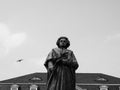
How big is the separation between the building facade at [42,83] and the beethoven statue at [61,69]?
3619 centimetres

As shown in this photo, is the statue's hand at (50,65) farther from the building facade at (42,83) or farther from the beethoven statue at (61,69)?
the building facade at (42,83)

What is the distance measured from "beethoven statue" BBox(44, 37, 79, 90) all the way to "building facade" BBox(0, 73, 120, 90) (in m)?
36.2

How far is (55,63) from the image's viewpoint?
279 inches

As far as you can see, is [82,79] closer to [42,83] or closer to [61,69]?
[42,83]

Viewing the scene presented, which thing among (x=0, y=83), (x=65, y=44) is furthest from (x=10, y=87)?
(x=65, y=44)

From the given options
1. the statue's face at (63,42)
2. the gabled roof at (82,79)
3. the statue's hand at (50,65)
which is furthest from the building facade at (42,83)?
the statue's hand at (50,65)

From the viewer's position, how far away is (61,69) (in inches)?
277

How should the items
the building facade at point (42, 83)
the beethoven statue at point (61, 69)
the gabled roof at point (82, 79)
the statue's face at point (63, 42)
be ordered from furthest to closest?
the gabled roof at point (82, 79)
the building facade at point (42, 83)
the statue's face at point (63, 42)
the beethoven statue at point (61, 69)

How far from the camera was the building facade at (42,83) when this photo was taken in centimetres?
4378

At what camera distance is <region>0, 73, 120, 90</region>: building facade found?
43781 mm

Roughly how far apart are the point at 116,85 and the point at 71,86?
38.2 meters

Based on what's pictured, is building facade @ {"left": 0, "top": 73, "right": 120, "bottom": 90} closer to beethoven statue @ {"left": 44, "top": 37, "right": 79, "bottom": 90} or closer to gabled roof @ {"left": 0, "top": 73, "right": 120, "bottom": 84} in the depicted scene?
gabled roof @ {"left": 0, "top": 73, "right": 120, "bottom": 84}

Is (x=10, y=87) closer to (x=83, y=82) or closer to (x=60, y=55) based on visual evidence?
(x=83, y=82)

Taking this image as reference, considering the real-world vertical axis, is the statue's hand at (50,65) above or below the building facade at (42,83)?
above
